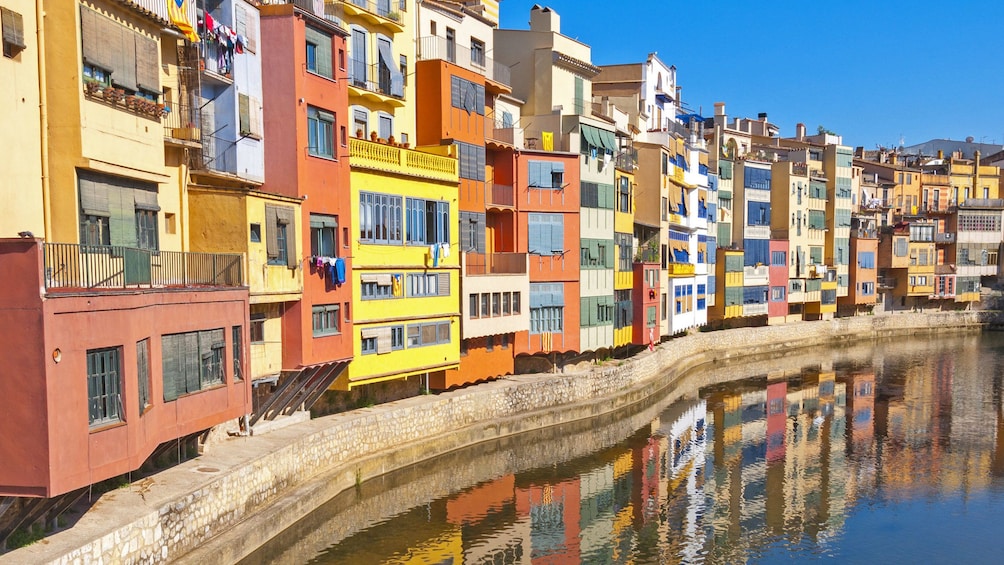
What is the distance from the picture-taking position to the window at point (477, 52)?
131 ft

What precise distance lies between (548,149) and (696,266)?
23.3m

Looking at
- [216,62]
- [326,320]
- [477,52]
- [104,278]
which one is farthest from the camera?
[477,52]

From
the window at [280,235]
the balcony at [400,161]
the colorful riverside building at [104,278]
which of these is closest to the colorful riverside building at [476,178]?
the balcony at [400,161]

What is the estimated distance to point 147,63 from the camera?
20422 millimetres

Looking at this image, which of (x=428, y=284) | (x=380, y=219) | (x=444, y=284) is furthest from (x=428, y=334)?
(x=380, y=219)

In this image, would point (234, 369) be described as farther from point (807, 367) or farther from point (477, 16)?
point (807, 367)

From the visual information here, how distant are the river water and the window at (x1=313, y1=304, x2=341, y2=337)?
16.2 feet

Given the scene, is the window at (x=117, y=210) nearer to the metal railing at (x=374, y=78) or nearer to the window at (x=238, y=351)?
the window at (x=238, y=351)

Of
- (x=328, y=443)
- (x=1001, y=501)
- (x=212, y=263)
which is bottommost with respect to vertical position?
(x=1001, y=501)

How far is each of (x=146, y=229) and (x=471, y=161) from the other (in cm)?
1704

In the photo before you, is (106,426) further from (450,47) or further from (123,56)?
(450,47)

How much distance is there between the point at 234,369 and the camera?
71.9 ft

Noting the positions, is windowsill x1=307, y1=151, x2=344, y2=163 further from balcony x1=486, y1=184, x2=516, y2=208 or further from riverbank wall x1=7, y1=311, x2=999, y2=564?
balcony x1=486, y1=184, x2=516, y2=208

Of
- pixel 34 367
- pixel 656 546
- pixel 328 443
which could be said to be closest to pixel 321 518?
pixel 328 443
